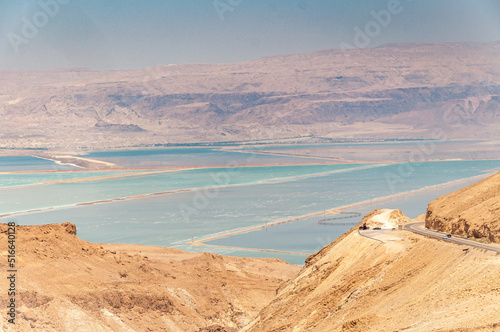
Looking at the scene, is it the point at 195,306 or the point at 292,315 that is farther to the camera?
the point at 195,306

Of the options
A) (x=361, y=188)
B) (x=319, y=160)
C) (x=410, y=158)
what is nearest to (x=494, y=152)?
(x=410, y=158)

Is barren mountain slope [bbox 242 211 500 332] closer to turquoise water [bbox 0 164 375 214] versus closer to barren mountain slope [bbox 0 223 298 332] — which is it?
barren mountain slope [bbox 0 223 298 332]

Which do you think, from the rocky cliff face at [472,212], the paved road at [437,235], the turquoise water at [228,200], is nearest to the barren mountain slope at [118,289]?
the paved road at [437,235]

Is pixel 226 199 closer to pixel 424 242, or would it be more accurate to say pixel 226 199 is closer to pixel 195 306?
pixel 195 306

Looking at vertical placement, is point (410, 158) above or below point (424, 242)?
above

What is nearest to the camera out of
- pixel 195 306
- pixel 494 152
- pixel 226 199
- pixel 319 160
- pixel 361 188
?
pixel 195 306
